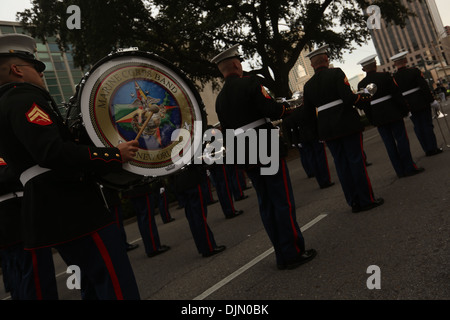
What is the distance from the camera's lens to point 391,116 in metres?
5.87

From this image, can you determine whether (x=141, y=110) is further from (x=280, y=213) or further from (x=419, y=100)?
(x=419, y=100)

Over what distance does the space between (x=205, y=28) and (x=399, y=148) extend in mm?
11861

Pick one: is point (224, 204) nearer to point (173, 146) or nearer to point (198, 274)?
point (198, 274)

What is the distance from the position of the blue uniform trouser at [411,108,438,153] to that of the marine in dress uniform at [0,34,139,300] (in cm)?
630

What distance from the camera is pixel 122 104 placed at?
2.06 m

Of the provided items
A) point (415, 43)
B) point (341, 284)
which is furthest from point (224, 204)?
point (415, 43)

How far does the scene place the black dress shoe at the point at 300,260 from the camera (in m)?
3.43

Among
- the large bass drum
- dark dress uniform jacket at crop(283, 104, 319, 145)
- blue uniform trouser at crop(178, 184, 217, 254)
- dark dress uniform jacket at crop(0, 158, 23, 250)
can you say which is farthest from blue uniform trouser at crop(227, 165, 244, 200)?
the large bass drum

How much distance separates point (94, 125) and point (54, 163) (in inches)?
11.3

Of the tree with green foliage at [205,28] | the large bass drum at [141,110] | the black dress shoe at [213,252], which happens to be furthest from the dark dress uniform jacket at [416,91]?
the tree with green foliage at [205,28]

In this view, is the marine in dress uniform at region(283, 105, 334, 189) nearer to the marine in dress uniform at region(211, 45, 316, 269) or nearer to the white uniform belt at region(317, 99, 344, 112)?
the white uniform belt at region(317, 99, 344, 112)

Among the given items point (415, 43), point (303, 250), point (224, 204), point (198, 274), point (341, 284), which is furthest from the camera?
point (415, 43)

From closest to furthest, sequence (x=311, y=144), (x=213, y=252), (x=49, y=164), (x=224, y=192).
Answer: (x=49, y=164), (x=213, y=252), (x=224, y=192), (x=311, y=144)

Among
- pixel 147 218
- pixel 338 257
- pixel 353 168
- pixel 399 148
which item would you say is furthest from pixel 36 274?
pixel 399 148
